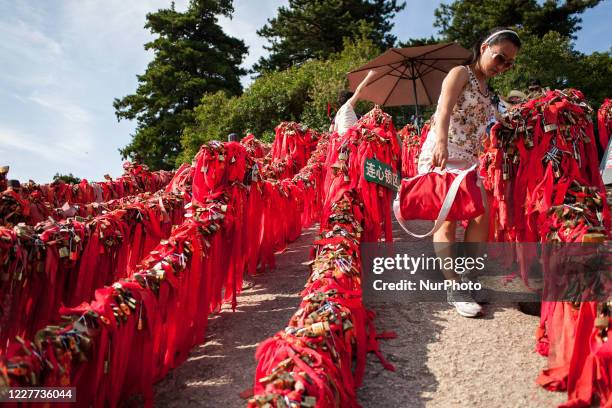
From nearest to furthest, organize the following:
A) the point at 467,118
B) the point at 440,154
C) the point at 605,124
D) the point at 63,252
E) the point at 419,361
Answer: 1. the point at 419,361
2. the point at 63,252
3. the point at 440,154
4. the point at 467,118
5. the point at 605,124

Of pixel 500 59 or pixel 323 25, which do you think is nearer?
pixel 500 59

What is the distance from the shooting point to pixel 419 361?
2.35 meters

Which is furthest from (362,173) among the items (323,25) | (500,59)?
(323,25)

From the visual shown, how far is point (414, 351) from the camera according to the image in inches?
96.9

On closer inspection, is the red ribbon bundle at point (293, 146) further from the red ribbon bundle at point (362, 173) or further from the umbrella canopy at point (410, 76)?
the red ribbon bundle at point (362, 173)

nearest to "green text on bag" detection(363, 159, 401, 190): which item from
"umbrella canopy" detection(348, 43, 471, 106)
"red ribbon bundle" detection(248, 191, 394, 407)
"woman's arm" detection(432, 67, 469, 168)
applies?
"woman's arm" detection(432, 67, 469, 168)

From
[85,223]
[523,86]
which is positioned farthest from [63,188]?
[523,86]

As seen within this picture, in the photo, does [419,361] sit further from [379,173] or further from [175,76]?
[175,76]

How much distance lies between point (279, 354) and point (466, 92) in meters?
2.05

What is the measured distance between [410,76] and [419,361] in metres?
6.41

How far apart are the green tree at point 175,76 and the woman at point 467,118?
21.5 metres

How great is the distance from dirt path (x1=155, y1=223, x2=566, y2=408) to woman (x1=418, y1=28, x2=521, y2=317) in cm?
24

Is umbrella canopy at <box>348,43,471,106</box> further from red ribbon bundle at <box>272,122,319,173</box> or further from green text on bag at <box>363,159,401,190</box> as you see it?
green text on bag at <box>363,159,401,190</box>

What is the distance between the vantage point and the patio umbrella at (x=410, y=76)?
7566mm
